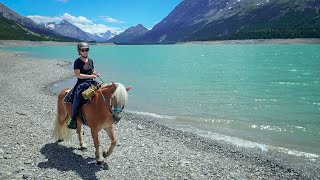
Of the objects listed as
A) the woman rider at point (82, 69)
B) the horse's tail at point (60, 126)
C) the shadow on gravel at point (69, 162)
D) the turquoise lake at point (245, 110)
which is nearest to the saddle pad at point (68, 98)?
the woman rider at point (82, 69)

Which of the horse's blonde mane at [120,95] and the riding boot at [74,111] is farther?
the riding boot at [74,111]

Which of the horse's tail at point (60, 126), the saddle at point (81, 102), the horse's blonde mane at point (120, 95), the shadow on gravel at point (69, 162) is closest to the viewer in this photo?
the horse's blonde mane at point (120, 95)

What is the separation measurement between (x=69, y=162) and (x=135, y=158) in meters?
2.51

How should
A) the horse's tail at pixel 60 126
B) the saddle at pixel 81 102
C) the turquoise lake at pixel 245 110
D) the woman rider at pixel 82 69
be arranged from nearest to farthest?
the woman rider at pixel 82 69 → the saddle at pixel 81 102 → the horse's tail at pixel 60 126 → the turquoise lake at pixel 245 110

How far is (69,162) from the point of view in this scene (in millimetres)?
11844

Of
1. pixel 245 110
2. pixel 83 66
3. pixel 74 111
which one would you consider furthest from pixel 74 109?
pixel 245 110

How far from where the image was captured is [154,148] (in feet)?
47.3

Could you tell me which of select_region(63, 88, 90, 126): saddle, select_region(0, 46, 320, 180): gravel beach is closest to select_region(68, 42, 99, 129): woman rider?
select_region(63, 88, 90, 126): saddle

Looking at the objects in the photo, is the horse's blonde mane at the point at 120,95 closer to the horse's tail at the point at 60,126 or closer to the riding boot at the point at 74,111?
the riding boot at the point at 74,111

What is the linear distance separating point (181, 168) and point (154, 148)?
8.09 feet

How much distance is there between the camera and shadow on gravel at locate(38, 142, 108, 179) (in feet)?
36.7

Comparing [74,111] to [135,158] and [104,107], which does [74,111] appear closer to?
[104,107]

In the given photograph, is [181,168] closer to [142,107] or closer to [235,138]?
[235,138]

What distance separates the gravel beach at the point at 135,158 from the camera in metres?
11.2
